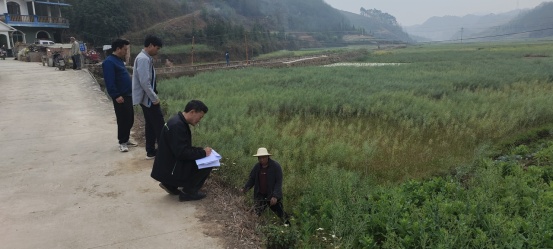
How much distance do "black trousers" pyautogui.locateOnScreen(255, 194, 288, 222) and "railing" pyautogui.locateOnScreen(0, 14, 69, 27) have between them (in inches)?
1521

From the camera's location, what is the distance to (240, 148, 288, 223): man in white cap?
405 centimetres

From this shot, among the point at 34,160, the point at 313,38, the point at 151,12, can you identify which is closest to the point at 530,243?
the point at 34,160

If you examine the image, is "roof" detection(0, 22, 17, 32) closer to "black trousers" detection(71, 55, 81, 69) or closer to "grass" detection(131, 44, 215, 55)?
"grass" detection(131, 44, 215, 55)

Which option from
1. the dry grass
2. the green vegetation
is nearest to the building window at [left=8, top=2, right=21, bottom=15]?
the green vegetation

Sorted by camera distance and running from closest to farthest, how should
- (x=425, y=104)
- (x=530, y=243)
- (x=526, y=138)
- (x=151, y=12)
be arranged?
(x=530, y=243) < (x=526, y=138) < (x=425, y=104) < (x=151, y=12)

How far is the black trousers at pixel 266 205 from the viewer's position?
413 centimetres

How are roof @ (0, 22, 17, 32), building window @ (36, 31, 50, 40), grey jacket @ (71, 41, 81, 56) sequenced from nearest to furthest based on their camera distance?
grey jacket @ (71, 41, 81, 56) → roof @ (0, 22, 17, 32) → building window @ (36, 31, 50, 40)

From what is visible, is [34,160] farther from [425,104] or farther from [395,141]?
[425,104]

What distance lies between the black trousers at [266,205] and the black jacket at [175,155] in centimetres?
83

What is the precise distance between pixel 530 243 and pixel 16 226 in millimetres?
4592

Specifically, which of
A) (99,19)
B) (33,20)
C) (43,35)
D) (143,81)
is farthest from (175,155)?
(43,35)

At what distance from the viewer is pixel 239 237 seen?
3402 mm

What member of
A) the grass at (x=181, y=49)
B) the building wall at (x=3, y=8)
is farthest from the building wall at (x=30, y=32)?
the grass at (x=181, y=49)

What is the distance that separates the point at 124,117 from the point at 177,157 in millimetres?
2326
